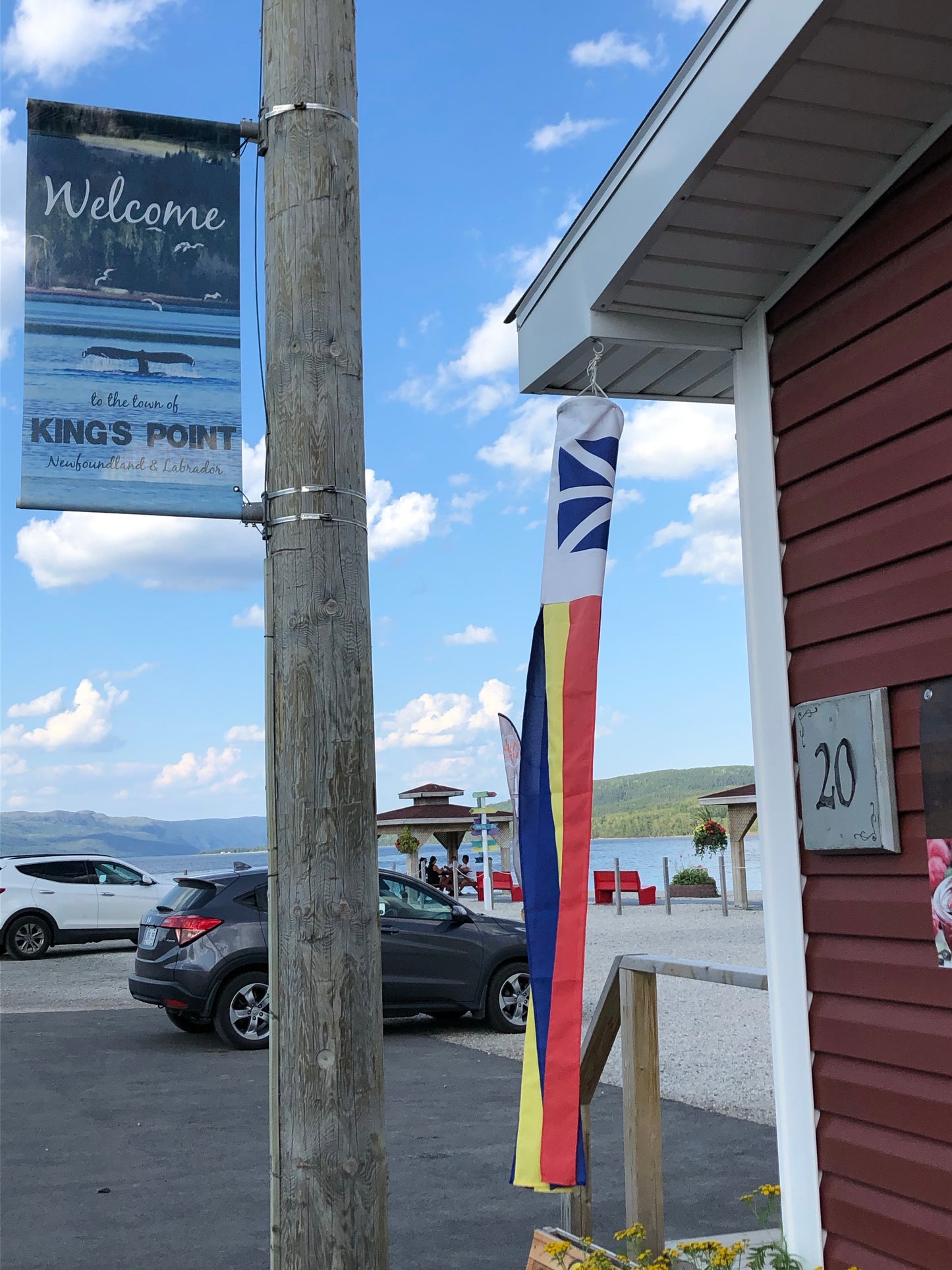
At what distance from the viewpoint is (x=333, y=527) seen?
127 inches

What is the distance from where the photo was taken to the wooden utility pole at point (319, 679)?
119 inches

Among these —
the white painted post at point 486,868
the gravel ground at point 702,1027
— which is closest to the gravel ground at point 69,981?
the gravel ground at point 702,1027

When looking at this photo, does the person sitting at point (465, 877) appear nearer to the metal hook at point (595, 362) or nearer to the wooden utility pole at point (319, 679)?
the metal hook at point (595, 362)

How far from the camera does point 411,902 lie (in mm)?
12031

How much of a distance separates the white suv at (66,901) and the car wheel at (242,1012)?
8.96 meters

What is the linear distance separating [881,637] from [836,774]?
43 cm

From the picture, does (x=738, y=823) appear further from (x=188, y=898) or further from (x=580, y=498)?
(x=580, y=498)

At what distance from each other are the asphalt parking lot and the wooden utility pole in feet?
9.53

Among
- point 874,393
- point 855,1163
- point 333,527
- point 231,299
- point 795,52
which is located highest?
point 795,52

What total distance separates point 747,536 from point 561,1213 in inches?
103

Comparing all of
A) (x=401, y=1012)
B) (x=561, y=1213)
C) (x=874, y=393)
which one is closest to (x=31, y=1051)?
(x=401, y=1012)

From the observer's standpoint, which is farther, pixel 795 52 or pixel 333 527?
pixel 333 527

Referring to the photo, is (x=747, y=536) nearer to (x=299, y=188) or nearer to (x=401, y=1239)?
(x=299, y=188)

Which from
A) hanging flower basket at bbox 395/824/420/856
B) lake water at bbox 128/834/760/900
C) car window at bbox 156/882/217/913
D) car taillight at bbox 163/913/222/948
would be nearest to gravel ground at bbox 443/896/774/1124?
lake water at bbox 128/834/760/900
